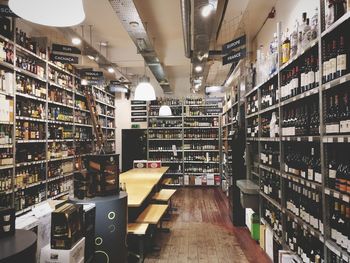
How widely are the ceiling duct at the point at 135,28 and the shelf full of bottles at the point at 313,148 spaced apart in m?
2.17

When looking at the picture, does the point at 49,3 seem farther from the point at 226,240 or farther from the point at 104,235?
the point at 226,240

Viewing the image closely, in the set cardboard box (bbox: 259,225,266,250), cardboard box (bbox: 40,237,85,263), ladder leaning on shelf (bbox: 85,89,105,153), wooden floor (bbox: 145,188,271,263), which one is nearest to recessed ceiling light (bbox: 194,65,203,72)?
ladder leaning on shelf (bbox: 85,89,105,153)

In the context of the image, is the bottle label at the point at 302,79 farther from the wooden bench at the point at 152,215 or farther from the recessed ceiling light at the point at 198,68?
the recessed ceiling light at the point at 198,68

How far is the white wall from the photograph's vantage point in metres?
3.29

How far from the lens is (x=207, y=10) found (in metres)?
3.85

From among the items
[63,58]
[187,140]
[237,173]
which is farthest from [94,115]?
[237,173]

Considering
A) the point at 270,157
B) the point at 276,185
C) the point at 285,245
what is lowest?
the point at 285,245

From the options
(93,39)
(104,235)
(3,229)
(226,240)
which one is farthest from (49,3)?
(93,39)

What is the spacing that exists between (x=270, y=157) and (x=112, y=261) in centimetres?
242

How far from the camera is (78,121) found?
725cm

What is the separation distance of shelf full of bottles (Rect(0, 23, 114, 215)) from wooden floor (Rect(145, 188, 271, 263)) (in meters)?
2.46

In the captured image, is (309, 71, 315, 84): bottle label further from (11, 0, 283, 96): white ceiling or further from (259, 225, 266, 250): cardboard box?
(259, 225, 266, 250): cardboard box

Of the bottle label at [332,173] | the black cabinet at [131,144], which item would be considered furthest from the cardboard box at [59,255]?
the black cabinet at [131,144]

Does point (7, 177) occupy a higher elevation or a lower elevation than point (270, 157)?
lower
